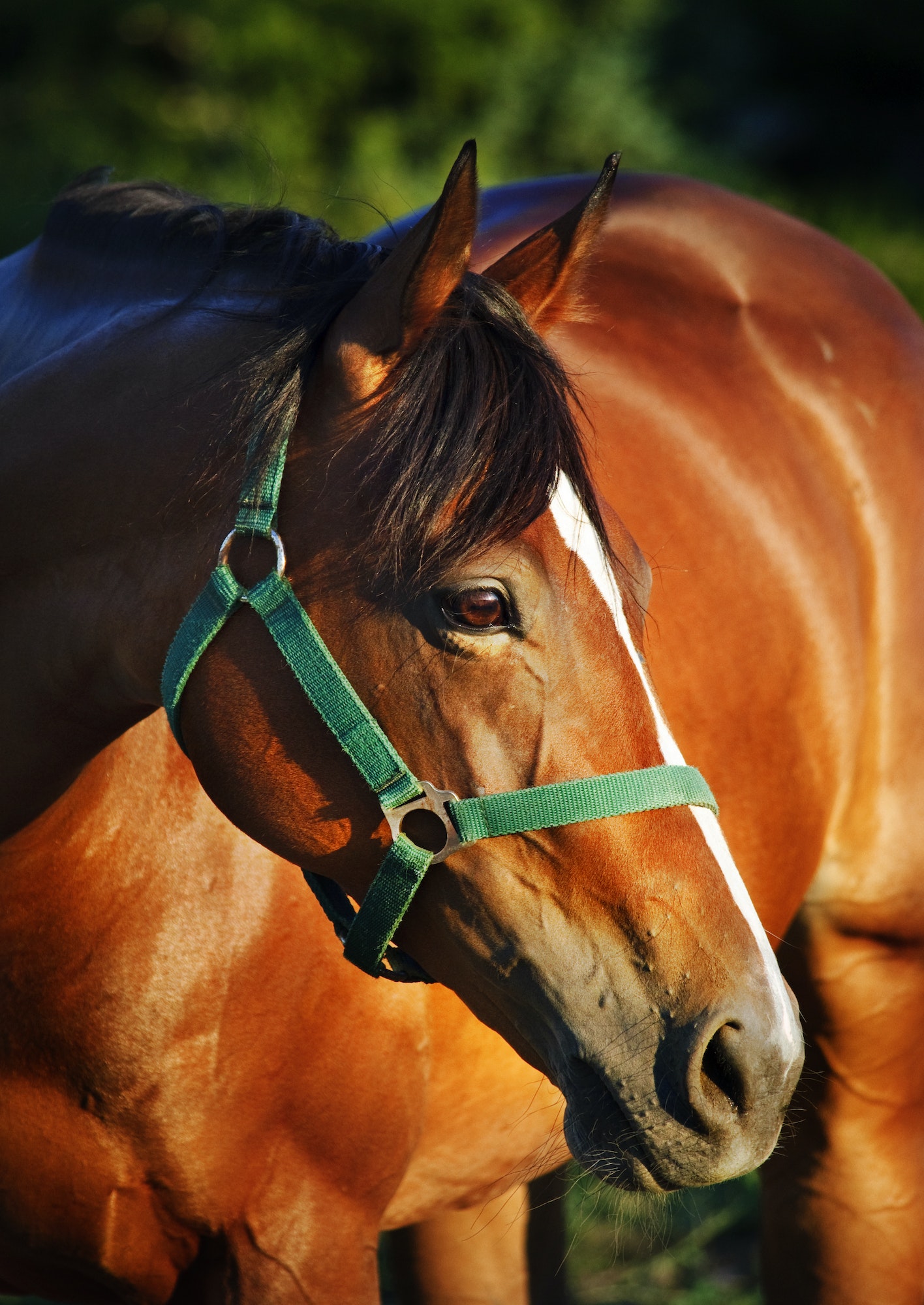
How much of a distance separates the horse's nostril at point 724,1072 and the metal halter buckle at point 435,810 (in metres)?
0.32

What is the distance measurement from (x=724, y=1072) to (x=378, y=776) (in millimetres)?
460

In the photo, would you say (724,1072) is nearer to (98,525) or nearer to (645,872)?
(645,872)

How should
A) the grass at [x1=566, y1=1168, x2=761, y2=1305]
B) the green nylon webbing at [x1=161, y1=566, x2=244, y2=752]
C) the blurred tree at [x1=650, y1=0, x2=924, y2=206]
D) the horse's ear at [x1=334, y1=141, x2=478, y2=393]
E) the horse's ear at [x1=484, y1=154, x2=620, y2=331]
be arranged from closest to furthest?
1. the horse's ear at [x1=334, y1=141, x2=478, y2=393]
2. the green nylon webbing at [x1=161, y1=566, x2=244, y2=752]
3. the horse's ear at [x1=484, y1=154, x2=620, y2=331]
4. the grass at [x1=566, y1=1168, x2=761, y2=1305]
5. the blurred tree at [x1=650, y1=0, x2=924, y2=206]

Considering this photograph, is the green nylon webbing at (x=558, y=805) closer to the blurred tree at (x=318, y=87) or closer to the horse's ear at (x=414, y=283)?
the horse's ear at (x=414, y=283)

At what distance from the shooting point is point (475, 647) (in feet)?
4.40

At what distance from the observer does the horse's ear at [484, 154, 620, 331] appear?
156cm

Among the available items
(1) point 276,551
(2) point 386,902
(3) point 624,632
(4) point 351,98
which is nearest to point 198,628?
(1) point 276,551

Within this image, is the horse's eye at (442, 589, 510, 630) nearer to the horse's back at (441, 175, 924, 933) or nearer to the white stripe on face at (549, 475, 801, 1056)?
the white stripe on face at (549, 475, 801, 1056)

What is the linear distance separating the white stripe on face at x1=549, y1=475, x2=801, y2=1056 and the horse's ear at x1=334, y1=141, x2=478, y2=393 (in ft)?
0.75

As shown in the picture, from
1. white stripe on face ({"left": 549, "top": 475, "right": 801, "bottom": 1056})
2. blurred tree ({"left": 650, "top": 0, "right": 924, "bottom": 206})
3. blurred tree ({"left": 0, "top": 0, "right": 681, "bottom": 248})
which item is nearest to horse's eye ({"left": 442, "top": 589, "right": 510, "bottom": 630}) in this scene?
white stripe on face ({"left": 549, "top": 475, "right": 801, "bottom": 1056})

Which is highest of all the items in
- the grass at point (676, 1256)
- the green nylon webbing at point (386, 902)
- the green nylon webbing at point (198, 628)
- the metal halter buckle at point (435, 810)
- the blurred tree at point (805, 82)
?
the blurred tree at point (805, 82)

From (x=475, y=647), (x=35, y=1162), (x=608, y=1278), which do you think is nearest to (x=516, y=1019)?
(x=475, y=647)

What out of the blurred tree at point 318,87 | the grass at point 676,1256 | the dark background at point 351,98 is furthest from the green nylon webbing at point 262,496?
the blurred tree at point 318,87

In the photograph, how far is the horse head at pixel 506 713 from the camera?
4.34ft
